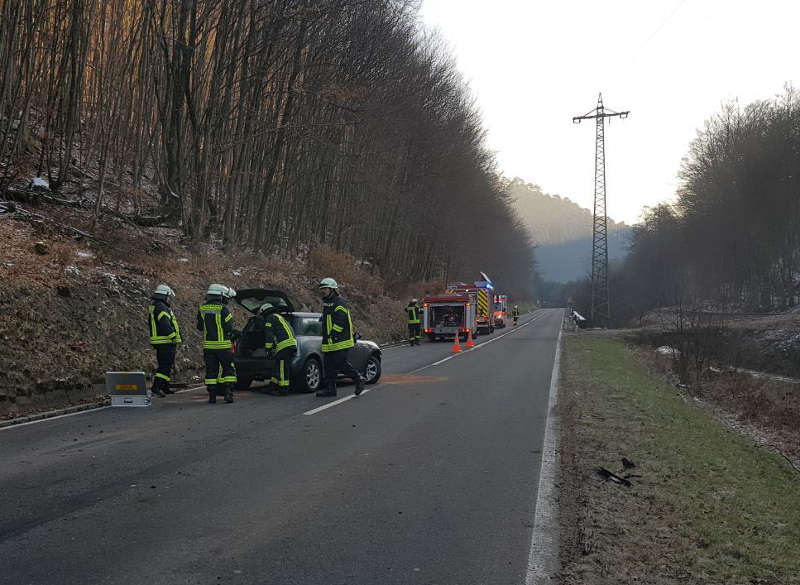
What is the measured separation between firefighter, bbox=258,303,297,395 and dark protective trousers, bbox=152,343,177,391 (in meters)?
1.66

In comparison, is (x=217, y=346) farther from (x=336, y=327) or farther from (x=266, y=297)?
(x=336, y=327)

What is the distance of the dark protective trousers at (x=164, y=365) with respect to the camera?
36.9 feet

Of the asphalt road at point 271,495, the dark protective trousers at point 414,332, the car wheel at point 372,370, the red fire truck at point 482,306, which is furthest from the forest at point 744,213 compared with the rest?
the asphalt road at point 271,495

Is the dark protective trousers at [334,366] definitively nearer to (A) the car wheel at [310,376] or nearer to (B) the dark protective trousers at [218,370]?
(A) the car wheel at [310,376]

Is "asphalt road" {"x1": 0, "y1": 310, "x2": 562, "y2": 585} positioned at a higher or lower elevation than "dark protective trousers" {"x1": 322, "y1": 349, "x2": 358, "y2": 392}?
lower

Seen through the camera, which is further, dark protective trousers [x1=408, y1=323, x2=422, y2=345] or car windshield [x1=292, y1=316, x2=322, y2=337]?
dark protective trousers [x1=408, y1=323, x2=422, y2=345]

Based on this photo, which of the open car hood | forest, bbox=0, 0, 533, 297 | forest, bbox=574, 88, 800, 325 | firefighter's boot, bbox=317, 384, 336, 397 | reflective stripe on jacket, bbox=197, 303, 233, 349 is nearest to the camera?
reflective stripe on jacket, bbox=197, 303, 233, 349

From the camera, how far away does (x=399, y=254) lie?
46.6 meters

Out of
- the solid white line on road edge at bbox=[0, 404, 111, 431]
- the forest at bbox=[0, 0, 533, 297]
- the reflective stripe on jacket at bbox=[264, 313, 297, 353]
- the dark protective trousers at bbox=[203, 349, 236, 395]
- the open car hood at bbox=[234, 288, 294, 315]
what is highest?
the forest at bbox=[0, 0, 533, 297]

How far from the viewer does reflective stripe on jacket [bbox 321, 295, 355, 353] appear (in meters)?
11.0

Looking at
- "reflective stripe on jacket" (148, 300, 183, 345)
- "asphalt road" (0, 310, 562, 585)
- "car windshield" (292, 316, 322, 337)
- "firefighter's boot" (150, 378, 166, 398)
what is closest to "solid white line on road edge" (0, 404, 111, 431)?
"asphalt road" (0, 310, 562, 585)

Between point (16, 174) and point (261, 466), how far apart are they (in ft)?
44.2

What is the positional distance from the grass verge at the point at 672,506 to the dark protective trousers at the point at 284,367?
4.78 m

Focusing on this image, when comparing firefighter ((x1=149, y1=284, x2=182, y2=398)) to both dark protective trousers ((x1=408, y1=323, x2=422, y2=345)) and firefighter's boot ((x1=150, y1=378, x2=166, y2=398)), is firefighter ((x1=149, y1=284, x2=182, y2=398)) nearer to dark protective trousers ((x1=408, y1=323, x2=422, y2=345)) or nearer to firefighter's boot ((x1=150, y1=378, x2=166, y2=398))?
firefighter's boot ((x1=150, y1=378, x2=166, y2=398))
